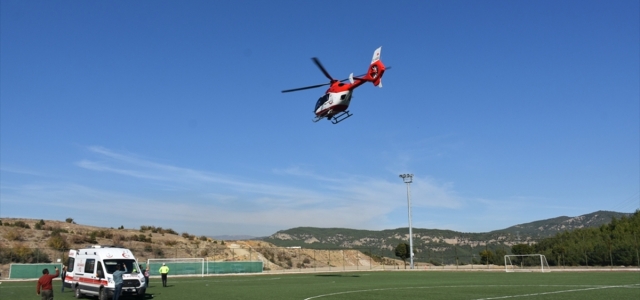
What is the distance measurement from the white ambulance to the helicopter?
18.2 meters

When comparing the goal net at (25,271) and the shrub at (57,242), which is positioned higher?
the shrub at (57,242)

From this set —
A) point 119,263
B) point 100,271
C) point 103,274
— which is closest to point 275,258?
point 119,263

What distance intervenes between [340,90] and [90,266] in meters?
20.4

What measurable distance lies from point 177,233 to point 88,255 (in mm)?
69241

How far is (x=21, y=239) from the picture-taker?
65.2 metres

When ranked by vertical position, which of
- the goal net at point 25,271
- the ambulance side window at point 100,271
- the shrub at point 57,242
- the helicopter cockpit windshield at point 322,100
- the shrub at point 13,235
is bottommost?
the goal net at point 25,271

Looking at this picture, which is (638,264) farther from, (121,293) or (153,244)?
(153,244)

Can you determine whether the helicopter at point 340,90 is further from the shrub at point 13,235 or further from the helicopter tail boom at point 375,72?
the shrub at point 13,235

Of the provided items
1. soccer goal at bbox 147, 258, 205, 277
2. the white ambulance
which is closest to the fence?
soccer goal at bbox 147, 258, 205, 277

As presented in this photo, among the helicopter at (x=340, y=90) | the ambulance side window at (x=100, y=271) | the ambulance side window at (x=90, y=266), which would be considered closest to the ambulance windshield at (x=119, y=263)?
the ambulance side window at (x=100, y=271)

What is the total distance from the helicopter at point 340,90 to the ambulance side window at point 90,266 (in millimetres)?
18732

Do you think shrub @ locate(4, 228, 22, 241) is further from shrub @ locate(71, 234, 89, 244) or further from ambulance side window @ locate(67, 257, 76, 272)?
ambulance side window @ locate(67, 257, 76, 272)

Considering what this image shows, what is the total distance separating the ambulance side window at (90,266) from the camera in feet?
76.5

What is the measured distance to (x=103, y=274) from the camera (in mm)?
22500
